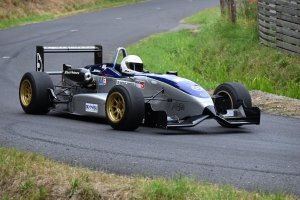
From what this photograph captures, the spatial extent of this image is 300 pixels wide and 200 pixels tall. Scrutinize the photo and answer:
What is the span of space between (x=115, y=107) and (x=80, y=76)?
1798 millimetres

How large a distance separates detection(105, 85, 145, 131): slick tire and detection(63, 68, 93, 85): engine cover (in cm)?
152

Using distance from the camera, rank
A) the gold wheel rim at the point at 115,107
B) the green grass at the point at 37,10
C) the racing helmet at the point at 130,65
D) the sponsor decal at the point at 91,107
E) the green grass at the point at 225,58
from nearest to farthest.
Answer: the gold wheel rim at the point at 115,107 → the sponsor decal at the point at 91,107 → the racing helmet at the point at 130,65 → the green grass at the point at 225,58 → the green grass at the point at 37,10

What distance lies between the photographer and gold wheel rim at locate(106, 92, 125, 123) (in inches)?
448

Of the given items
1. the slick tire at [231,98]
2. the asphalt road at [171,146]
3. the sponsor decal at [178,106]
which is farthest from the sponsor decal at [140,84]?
the slick tire at [231,98]

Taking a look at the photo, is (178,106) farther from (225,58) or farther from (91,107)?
(225,58)

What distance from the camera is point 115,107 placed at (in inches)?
455

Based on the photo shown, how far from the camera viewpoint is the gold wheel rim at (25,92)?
13.4 metres

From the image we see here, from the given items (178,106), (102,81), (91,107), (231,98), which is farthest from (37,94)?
(231,98)

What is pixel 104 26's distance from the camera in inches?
1277

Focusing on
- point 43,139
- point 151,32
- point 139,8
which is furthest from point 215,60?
point 139,8

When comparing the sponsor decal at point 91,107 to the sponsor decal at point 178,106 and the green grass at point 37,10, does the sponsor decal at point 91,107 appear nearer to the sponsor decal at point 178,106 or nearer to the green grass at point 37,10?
the sponsor decal at point 178,106

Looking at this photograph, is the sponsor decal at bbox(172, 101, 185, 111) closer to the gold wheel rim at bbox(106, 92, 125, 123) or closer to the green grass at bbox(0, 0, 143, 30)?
the gold wheel rim at bbox(106, 92, 125, 123)

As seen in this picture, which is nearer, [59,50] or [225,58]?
[59,50]

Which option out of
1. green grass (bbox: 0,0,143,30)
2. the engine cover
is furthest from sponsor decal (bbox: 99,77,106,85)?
green grass (bbox: 0,0,143,30)
